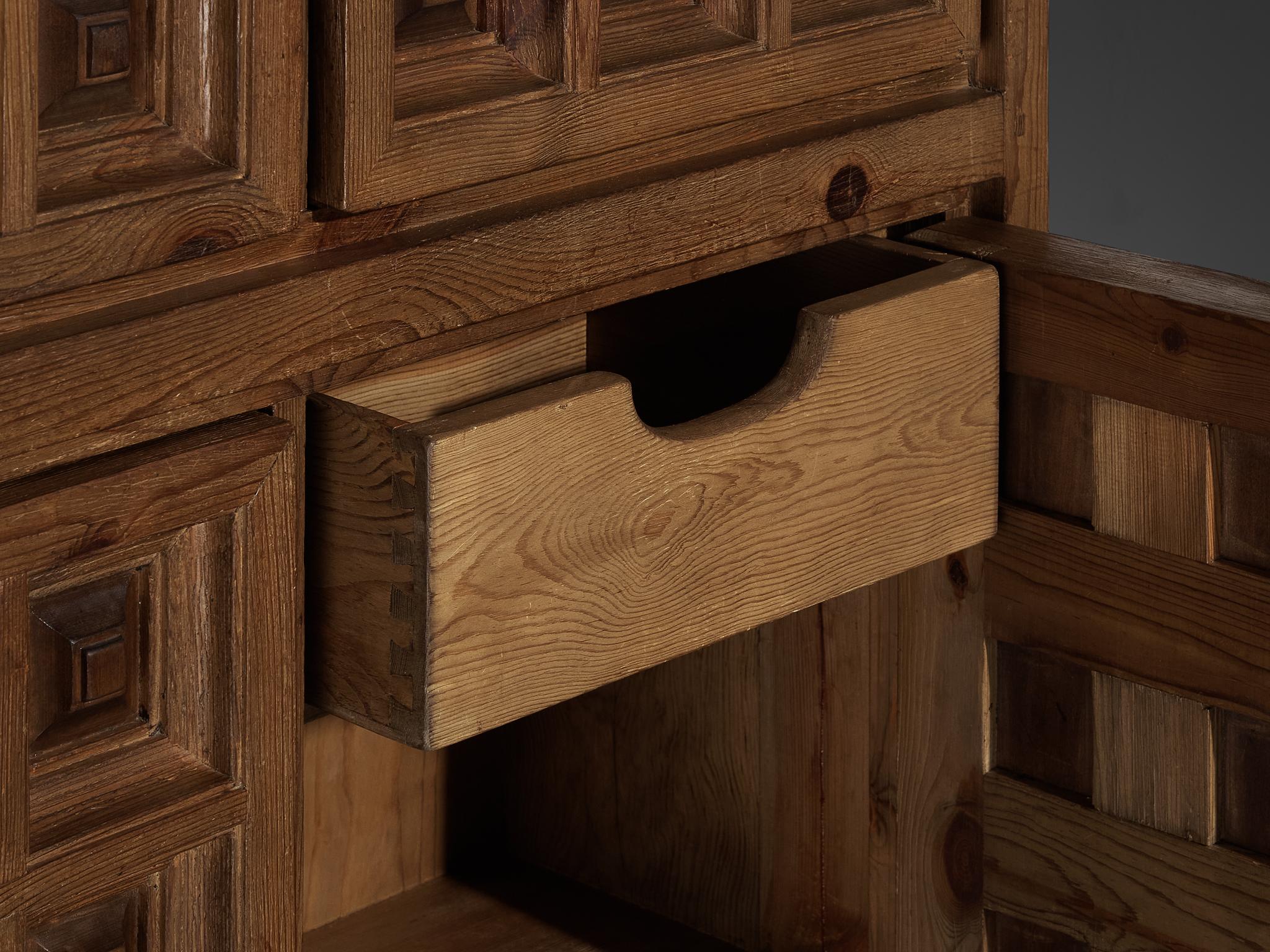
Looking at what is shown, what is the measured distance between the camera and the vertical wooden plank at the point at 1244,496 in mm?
1023

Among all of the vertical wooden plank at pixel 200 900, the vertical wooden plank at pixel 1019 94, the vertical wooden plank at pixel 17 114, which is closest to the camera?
the vertical wooden plank at pixel 17 114

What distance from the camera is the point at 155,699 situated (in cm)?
83

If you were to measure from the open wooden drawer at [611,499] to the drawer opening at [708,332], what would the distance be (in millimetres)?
17

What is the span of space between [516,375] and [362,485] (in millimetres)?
110

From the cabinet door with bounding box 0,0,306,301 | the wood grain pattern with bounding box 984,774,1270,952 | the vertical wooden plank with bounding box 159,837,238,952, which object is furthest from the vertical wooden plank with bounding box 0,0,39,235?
the wood grain pattern with bounding box 984,774,1270,952

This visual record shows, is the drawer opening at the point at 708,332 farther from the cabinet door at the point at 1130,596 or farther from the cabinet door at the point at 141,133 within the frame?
the cabinet door at the point at 141,133

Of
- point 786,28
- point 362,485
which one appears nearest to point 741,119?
point 786,28

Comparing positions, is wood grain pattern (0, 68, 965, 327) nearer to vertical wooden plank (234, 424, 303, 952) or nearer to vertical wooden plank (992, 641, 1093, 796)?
vertical wooden plank (234, 424, 303, 952)

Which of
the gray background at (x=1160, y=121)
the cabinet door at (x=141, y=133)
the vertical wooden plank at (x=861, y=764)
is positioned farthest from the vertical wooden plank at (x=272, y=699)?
the gray background at (x=1160, y=121)

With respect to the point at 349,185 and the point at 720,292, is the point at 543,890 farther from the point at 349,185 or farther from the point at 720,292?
the point at 349,185

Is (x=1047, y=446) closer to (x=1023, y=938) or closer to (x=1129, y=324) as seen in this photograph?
(x=1129, y=324)

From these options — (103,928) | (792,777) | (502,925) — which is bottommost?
(502,925)

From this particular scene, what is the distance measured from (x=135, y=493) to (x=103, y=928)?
0.18 metres

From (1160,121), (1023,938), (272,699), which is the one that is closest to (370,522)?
(272,699)
